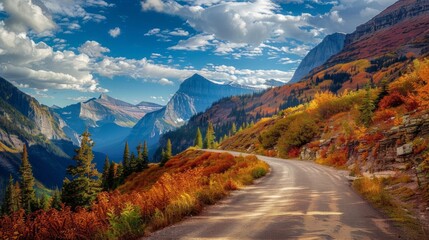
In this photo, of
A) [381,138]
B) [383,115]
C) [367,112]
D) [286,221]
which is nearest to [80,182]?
[286,221]

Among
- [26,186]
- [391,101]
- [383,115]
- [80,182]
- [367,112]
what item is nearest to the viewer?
[383,115]

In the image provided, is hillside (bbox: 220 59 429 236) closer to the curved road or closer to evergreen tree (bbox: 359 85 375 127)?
evergreen tree (bbox: 359 85 375 127)

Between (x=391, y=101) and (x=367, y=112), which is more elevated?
(x=391, y=101)

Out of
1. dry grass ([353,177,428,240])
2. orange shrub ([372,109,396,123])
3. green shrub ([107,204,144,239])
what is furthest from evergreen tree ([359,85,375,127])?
green shrub ([107,204,144,239])

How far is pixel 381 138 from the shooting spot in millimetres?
27516

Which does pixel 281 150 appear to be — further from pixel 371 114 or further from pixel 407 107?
pixel 407 107

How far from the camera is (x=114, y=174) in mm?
88500

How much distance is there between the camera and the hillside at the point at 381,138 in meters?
16.1

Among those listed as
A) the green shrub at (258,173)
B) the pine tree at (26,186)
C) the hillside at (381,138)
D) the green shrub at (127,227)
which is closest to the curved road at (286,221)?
the green shrub at (127,227)

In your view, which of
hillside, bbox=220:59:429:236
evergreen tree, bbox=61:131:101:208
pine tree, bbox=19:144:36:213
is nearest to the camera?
hillside, bbox=220:59:429:236

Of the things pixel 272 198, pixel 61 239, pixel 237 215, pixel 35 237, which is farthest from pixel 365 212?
pixel 35 237

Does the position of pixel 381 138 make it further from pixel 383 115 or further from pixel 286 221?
pixel 286 221

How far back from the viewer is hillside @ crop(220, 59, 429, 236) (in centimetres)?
1605

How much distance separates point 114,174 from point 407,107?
78.9m
